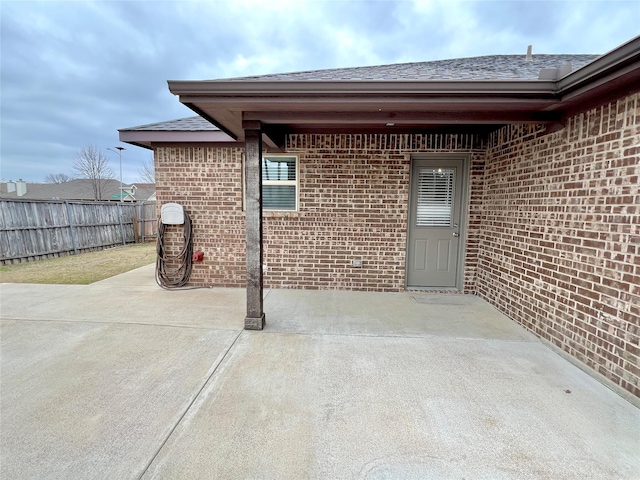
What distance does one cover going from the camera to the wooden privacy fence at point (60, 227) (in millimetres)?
8234

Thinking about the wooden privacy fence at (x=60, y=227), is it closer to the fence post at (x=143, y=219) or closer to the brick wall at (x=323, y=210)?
the fence post at (x=143, y=219)

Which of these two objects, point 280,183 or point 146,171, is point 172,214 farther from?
point 146,171

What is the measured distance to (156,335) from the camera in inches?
144

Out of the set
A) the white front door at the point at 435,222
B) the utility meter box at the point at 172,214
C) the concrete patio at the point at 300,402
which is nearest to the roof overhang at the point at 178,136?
the utility meter box at the point at 172,214

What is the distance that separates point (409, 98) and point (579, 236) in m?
2.17

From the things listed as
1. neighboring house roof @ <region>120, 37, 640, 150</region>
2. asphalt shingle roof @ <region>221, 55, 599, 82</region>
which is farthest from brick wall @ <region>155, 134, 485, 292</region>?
neighboring house roof @ <region>120, 37, 640, 150</region>

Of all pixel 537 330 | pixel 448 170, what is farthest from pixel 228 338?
pixel 448 170

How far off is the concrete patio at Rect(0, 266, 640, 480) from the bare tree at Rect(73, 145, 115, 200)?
1274 inches

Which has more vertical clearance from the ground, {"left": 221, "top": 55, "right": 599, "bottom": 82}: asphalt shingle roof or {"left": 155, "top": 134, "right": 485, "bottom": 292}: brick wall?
{"left": 221, "top": 55, "right": 599, "bottom": 82}: asphalt shingle roof

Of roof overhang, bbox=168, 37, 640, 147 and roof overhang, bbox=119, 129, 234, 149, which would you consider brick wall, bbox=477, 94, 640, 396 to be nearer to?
roof overhang, bbox=168, 37, 640, 147

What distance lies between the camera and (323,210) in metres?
5.53

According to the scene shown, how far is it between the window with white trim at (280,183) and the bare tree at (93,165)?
32275mm

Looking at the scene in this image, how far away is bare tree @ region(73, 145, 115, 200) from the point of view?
29.6 metres

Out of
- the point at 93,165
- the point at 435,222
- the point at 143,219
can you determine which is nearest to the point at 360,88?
the point at 435,222
